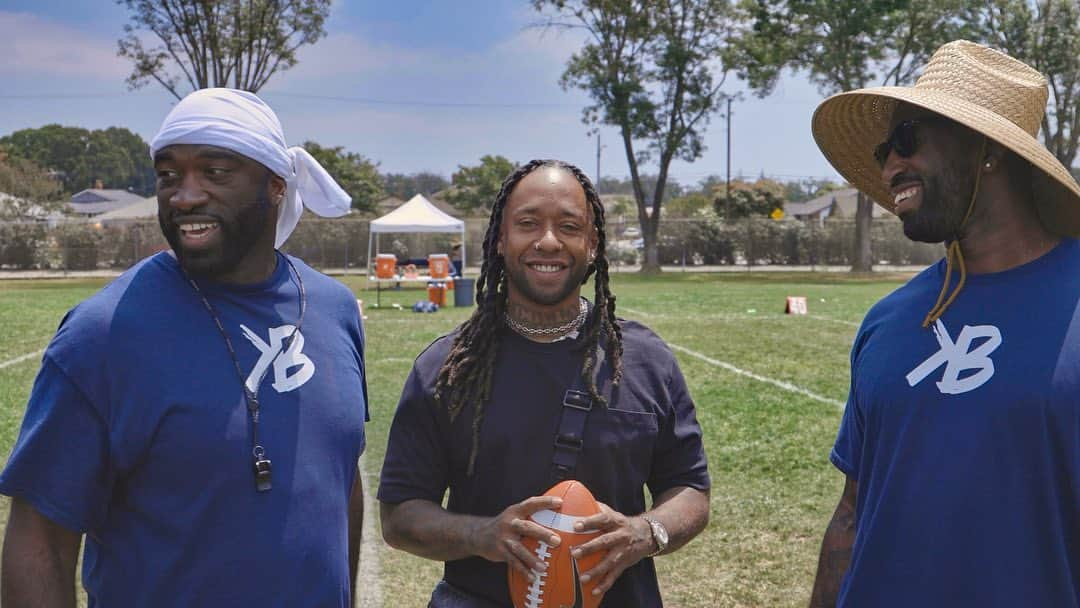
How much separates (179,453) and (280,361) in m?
0.33

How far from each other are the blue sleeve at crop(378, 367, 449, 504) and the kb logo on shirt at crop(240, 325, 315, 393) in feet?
0.89

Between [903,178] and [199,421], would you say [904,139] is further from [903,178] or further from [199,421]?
[199,421]

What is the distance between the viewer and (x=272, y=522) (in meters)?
2.26

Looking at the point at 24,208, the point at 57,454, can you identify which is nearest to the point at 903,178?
the point at 57,454

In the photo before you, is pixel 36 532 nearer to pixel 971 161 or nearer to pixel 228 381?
pixel 228 381

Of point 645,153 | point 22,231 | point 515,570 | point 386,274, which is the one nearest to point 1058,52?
point 645,153

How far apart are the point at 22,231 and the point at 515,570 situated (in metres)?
44.6

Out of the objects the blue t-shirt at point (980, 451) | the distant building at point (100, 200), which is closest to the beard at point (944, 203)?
the blue t-shirt at point (980, 451)

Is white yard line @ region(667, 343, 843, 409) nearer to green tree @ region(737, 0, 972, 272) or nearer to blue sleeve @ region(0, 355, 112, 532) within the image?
blue sleeve @ region(0, 355, 112, 532)

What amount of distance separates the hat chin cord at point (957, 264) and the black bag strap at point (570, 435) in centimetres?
85

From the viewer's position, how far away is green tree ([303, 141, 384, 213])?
269 feet

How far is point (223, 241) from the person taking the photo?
94.9 inches

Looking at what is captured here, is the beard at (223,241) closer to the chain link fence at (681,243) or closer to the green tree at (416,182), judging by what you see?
the chain link fence at (681,243)

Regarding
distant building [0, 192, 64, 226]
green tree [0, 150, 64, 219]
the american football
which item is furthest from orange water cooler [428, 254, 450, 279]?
green tree [0, 150, 64, 219]
